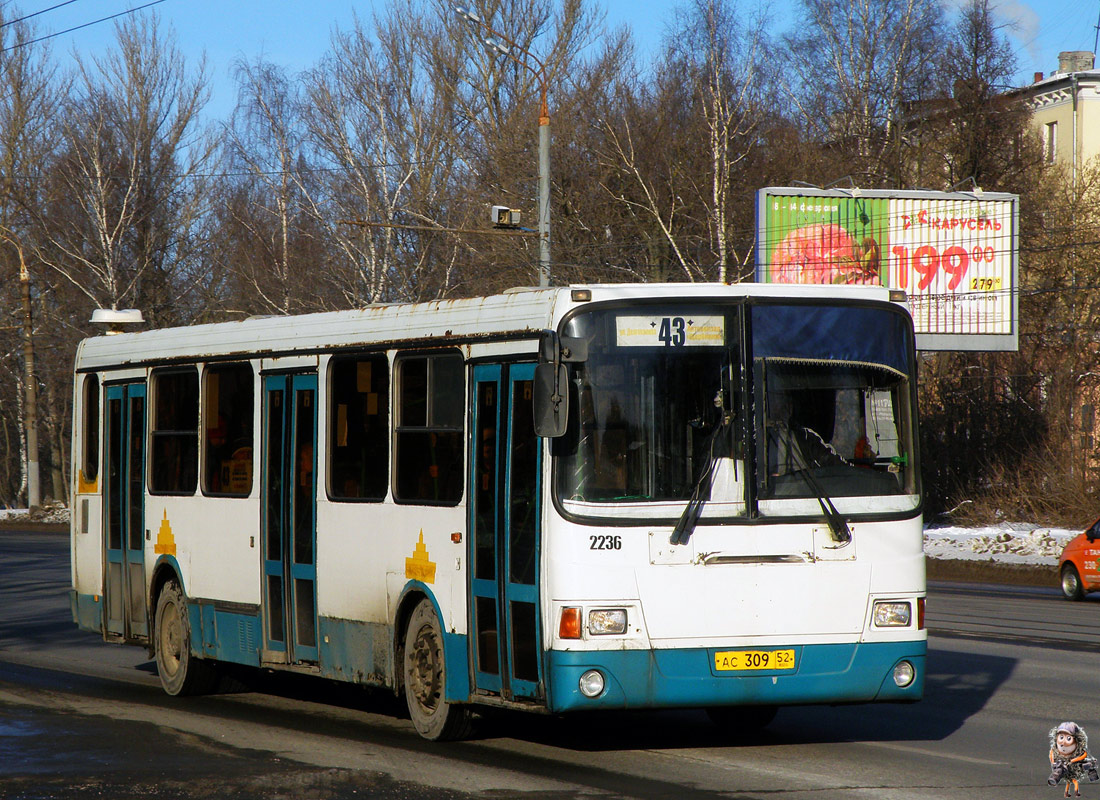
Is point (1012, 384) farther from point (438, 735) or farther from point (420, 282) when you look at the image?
point (438, 735)

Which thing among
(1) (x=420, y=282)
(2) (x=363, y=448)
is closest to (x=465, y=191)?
(1) (x=420, y=282)

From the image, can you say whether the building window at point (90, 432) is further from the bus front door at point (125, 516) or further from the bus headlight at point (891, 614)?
the bus headlight at point (891, 614)

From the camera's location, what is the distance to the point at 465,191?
45.4 m

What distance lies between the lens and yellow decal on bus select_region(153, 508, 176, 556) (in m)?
12.6

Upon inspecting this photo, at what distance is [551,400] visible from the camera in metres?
8.25

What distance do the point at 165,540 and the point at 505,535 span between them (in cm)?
480

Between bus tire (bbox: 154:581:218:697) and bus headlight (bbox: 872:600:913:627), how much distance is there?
5.75 metres

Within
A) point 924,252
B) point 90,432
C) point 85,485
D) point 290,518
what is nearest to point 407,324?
point 290,518

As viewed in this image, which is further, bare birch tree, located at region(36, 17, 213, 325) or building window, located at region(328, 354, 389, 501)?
bare birch tree, located at region(36, 17, 213, 325)

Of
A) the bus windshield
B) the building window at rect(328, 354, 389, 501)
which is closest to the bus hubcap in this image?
the building window at rect(328, 354, 389, 501)

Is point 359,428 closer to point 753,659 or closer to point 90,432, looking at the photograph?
point 753,659

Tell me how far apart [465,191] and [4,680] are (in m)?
33.4

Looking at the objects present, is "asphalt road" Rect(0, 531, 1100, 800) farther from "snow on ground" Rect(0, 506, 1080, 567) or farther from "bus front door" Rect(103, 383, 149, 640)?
"snow on ground" Rect(0, 506, 1080, 567)

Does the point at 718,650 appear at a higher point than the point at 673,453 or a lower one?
lower
